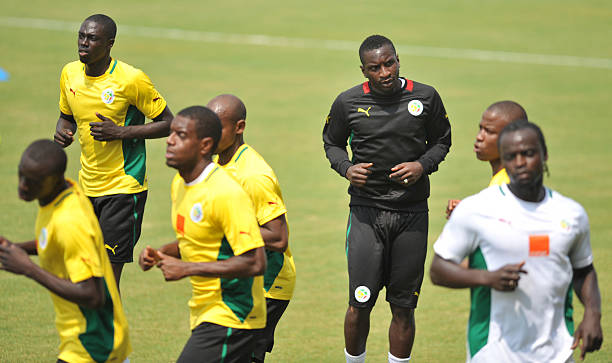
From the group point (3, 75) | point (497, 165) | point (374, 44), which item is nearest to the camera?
point (497, 165)

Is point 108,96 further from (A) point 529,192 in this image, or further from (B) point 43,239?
(A) point 529,192

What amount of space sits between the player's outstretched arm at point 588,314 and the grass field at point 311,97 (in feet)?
11.2

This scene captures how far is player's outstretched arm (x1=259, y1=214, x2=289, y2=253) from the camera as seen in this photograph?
21.4ft

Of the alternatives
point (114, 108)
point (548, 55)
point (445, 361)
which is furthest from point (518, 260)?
point (548, 55)

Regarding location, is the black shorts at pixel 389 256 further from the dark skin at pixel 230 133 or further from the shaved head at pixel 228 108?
the shaved head at pixel 228 108

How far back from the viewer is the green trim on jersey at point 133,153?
834cm

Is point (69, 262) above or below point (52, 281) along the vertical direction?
above

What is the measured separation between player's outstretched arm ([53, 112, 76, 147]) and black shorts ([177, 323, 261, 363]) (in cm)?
307

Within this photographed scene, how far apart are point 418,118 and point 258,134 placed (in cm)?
A: 1021

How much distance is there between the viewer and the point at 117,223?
824 cm

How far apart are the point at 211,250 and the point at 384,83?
242cm

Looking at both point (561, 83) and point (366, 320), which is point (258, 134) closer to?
point (561, 83)

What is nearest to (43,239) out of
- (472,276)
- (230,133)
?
(230,133)

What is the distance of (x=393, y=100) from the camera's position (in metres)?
7.52
